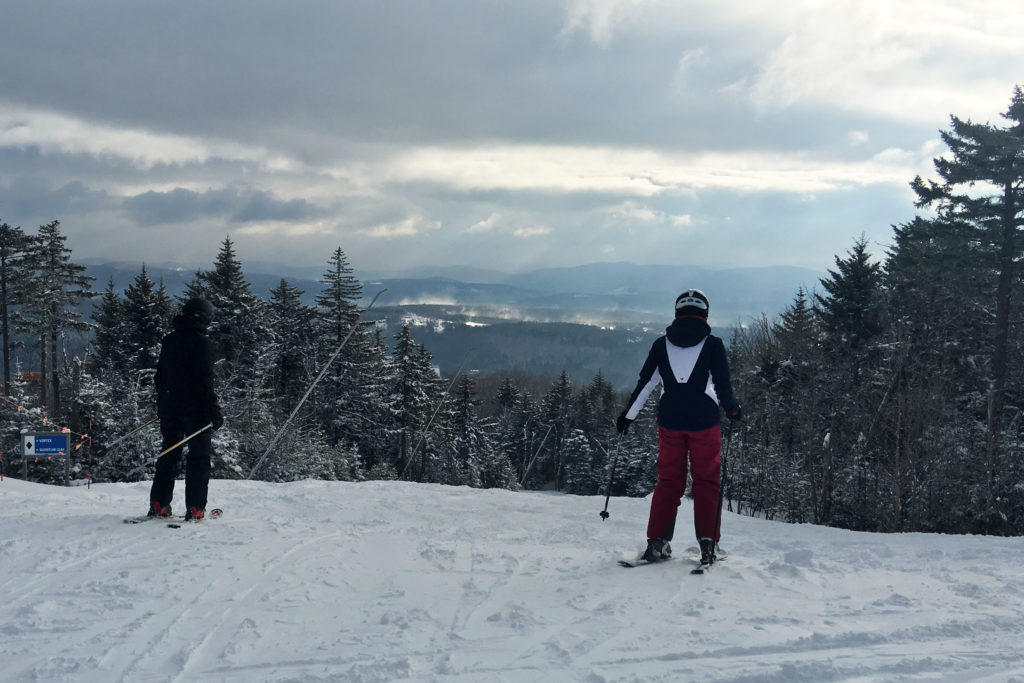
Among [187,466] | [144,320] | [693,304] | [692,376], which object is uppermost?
[693,304]

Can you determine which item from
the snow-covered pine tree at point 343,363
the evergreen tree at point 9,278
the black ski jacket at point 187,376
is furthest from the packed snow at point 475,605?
the evergreen tree at point 9,278

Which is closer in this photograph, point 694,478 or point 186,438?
point 694,478

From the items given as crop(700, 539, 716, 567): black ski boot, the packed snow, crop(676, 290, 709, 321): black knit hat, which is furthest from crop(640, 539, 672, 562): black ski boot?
crop(676, 290, 709, 321): black knit hat

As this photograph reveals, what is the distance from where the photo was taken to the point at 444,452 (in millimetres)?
41469

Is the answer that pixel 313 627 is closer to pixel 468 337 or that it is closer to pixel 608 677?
pixel 608 677

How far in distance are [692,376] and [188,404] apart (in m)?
5.07

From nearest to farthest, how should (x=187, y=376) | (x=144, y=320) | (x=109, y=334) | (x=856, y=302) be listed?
(x=187, y=376) → (x=856, y=302) → (x=144, y=320) → (x=109, y=334)

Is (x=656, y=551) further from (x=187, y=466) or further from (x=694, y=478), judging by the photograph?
(x=187, y=466)

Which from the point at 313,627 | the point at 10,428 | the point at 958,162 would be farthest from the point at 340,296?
→ the point at 313,627

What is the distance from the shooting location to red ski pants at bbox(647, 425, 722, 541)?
5.66 m

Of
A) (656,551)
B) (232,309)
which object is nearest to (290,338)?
(232,309)

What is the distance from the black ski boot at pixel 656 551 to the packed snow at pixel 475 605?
145mm

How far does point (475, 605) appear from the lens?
462cm

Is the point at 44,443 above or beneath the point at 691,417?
beneath
